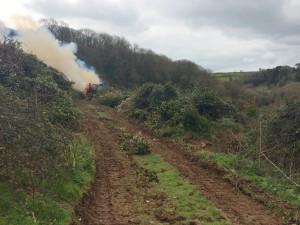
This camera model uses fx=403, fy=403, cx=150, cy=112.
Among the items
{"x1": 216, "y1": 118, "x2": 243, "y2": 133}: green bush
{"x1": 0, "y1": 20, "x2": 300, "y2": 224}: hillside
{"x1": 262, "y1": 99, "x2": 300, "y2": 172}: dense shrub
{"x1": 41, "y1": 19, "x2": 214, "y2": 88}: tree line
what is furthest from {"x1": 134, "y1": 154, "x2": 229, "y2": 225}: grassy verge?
{"x1": 41, "y1": 19, "x2": 214, "y2": 88}: tree line

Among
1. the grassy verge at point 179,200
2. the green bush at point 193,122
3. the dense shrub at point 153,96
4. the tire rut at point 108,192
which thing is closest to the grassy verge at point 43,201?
the tire rut at point 108,192

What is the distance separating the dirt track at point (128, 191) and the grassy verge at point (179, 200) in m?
0.34

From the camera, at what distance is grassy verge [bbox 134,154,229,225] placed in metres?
9.97

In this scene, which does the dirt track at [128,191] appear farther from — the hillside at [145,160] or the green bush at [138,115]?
the green bush at [138,115]

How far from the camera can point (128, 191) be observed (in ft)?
40.5

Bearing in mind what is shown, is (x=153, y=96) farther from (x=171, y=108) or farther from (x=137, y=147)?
(x=137, y=147)

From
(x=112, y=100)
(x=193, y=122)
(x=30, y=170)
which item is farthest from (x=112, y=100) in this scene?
(x=30, y=170)

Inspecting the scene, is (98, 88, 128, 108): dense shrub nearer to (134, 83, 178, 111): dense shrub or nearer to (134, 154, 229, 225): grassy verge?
(134, 83, 178, 111): dense shrub

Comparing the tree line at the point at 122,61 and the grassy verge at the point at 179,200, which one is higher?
the tree line at the point at 122,61

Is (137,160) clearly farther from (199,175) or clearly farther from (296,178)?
(296,178)

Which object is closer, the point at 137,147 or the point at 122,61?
the point at 137,147

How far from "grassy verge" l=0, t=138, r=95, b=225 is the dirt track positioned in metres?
0.41

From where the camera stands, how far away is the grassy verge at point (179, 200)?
997cm

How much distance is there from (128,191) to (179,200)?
5.86ft
